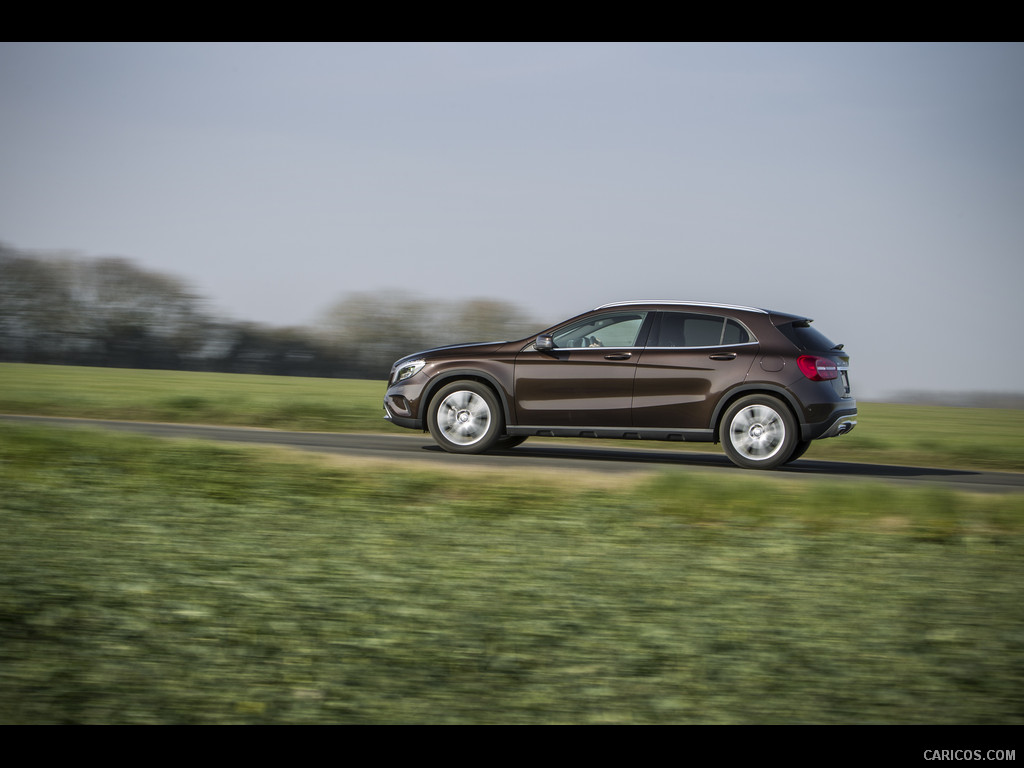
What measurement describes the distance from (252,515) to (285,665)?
324 centimetres

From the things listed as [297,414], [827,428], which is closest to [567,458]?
[827,428]

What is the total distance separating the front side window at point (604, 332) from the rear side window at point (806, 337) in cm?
158

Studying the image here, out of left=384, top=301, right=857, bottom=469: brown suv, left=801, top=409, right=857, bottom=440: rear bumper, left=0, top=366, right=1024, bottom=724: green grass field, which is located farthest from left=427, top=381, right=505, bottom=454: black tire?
left=801, top=409, right=857, bottom=440: rear bumper

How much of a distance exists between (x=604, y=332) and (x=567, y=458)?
70.3 inches

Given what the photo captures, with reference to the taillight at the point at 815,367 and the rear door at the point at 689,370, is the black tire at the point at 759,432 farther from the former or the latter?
the taillight at the point at 815,367

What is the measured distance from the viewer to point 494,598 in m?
5.16

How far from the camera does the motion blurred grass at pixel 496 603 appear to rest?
Result: 12.6 feet

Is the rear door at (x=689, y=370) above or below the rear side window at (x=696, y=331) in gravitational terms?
below

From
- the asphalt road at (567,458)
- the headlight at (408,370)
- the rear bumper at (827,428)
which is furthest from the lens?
the headlight at (408,370)

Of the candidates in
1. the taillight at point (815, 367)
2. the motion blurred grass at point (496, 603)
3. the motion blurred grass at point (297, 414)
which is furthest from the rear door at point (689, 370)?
the motion blurred grass at point (297, 414)

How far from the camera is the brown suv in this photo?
1041 centimetres

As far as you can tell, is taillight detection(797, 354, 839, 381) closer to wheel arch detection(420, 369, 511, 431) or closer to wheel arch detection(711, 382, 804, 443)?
wheel arch detection(711, 382, 804, 443)

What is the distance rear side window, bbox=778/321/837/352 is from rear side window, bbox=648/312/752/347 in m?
0.43
